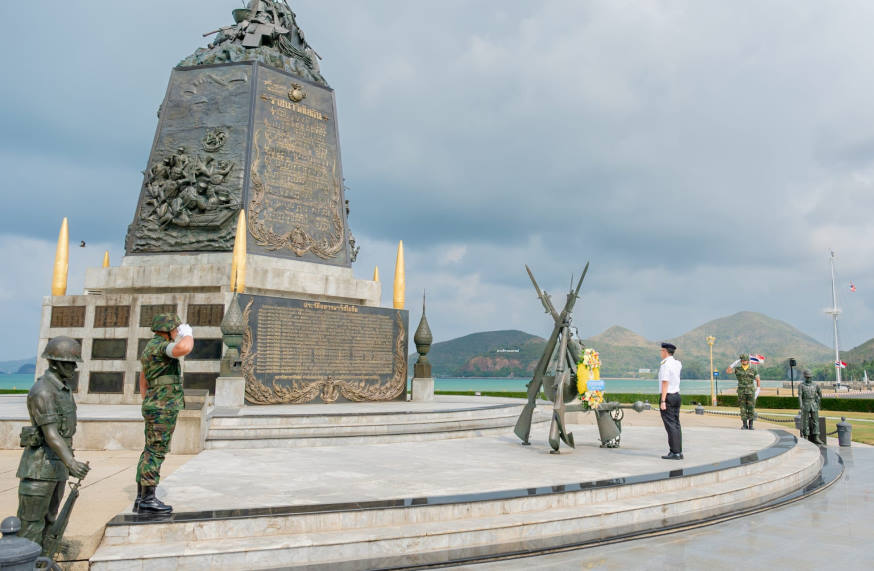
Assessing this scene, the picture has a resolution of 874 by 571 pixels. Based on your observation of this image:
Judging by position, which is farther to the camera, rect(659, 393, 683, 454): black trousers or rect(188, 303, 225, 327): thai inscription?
rect(188, 303, 225, 327): thai inscription

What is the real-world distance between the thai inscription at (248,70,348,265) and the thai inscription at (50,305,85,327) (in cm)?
452

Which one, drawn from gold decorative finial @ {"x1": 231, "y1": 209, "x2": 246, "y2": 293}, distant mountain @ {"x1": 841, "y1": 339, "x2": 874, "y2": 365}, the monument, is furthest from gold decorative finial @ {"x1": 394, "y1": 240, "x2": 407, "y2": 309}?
distant mountain @ {"x1": 841, "y1": 339, "x2": 874, "y2": 365}

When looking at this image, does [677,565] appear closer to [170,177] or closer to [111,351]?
[111,351]

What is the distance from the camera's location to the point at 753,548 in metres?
5.38

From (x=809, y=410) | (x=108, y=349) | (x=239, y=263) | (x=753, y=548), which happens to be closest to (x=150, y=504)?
(x=753, y=548)

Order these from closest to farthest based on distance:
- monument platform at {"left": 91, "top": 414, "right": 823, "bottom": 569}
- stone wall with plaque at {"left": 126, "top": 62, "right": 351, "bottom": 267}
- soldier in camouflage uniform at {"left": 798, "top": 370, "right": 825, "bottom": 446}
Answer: monument platform at {"left": 91, "top": 414, "right": 823, "bottom": 569}, soldier in camouflage uniform at {"left": 798, "top": 370, "right": 825, "bottom": 446}, stone wall with plaque at {"left": 126, "top": 62, "right": 351, "bottom": 267}

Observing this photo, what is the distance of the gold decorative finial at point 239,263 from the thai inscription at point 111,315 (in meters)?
2.73

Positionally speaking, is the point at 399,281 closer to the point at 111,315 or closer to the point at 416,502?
the point at 111,315

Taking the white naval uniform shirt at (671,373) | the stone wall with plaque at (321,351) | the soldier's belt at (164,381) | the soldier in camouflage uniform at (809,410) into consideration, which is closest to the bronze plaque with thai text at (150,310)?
the stone wall with plaque at (321,351)

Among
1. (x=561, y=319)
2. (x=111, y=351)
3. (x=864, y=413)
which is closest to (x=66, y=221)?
(x=111, y=351)

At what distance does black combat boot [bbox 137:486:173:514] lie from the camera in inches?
200

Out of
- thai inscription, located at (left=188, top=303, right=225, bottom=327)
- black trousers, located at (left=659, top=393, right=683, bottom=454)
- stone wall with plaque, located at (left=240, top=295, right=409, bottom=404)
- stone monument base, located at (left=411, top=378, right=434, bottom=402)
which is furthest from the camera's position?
stone monument base, located at (left=411, top=378, right=434, bottom=402)

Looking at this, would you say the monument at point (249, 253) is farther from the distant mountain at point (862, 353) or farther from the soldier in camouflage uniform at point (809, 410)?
the distant mountain at point (862, 353)

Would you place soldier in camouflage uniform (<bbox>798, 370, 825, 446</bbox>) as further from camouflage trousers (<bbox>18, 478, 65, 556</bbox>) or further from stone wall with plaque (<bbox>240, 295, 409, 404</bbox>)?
camouflage trousers (<bbox>18, 478, 65, 556</bbox>)
